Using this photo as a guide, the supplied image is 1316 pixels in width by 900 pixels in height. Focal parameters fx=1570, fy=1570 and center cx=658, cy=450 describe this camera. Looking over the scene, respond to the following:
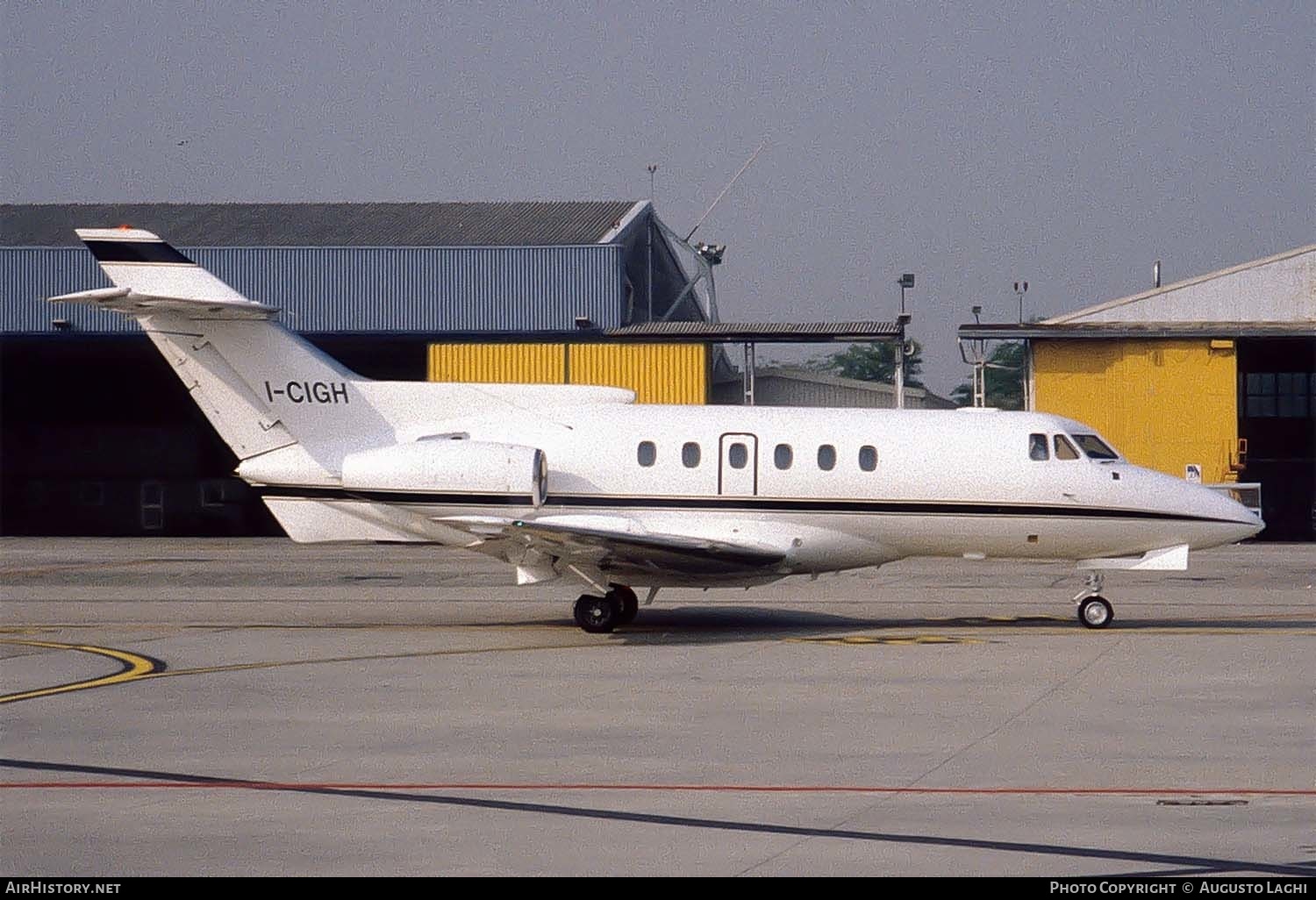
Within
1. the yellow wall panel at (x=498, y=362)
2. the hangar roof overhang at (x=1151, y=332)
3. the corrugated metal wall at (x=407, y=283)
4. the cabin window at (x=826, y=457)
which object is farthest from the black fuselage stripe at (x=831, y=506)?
the corrugated metal wall at (x=407, y=283)

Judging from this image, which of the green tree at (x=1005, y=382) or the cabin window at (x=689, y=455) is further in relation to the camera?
the green tree at (x=1005, y=382)

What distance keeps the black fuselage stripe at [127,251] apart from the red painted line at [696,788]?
37.0ft

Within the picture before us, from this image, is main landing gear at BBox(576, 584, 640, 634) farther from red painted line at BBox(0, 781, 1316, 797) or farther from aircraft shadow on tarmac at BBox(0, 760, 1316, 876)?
red painted line at BBox(0, 781, 1316, 797)

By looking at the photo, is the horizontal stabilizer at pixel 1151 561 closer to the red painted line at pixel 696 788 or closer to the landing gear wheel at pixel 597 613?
the landing gear wheel at pixel 597 613

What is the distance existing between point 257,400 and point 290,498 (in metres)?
1.42

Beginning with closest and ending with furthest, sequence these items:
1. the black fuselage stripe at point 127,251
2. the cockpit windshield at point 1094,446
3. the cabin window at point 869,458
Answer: the black fuselage stripe at point 127,251 < the cabin window at point 869,458 < the cockpit windshield at point 1094,446

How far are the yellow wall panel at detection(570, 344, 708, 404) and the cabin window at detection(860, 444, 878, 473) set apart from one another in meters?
22.9

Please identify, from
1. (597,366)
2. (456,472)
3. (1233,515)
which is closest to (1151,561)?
(1233,515)

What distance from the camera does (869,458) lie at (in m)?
21.3

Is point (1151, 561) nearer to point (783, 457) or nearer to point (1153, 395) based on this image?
point (783, 457)

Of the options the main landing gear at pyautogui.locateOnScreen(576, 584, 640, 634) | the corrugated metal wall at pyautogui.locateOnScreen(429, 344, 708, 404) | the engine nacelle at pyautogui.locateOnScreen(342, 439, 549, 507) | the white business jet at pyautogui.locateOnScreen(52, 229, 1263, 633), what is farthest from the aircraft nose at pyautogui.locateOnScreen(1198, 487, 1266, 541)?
the corrugated metal wall at pyautogui.locateOnScreen(429, 344, 708, 404)

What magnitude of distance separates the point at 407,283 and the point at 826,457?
27852mm

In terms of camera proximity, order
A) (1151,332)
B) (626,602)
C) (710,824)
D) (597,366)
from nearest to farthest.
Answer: (710,824), (626,602), (1151,332), (597,366)

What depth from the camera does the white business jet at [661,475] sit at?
815 inches
